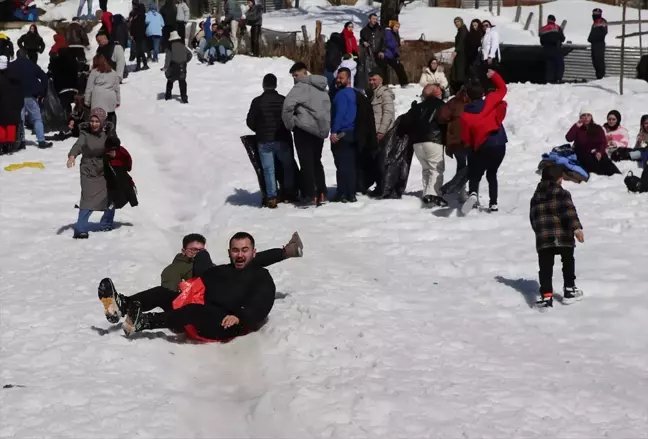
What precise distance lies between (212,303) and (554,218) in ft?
10.3

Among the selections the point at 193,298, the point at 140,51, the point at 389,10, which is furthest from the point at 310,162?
the point at 389,10

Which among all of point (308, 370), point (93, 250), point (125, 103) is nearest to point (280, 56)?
point (125, 103)

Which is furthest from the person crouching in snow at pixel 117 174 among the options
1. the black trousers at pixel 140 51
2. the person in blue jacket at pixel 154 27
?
the person in blue jacket at pixel 154 27

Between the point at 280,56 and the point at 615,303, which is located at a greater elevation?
the point at 280,56

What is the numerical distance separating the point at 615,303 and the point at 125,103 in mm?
13772

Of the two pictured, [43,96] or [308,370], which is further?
[43,96]

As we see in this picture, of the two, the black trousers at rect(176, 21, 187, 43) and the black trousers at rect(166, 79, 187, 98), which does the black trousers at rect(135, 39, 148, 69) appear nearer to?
the black trousers at rect(176, 21, 187, 43)

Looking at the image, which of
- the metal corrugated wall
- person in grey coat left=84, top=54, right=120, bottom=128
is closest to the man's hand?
person in grey coat left=84, top=54, right=120, bottom=128

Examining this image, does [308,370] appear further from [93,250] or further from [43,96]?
[43,96]

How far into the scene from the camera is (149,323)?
805 cm

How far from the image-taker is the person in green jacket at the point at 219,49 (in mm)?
23484

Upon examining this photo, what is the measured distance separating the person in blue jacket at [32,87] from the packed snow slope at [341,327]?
6.33 feet

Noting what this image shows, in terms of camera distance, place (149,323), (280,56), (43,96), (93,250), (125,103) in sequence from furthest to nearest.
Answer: (280,56) < (125,103) < (43,96) < (93,250) < (149,323)

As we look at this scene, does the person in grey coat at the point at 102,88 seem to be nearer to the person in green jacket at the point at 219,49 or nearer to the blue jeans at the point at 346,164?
the blue jeans at the point at 346,164
